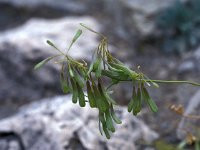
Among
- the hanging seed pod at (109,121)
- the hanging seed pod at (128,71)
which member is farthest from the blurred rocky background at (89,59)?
the hanging seed pod at (128,71)

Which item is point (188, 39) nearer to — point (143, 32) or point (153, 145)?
point (143, 32)

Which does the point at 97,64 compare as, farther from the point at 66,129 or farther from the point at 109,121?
the point at 66,129

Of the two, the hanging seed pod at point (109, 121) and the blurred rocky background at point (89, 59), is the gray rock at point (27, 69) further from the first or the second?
the hanging seed pod at point (109, 121)

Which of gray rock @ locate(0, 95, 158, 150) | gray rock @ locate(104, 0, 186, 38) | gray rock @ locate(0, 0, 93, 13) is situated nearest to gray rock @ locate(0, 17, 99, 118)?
gray rock @ locate(104, 0, 186, 38)

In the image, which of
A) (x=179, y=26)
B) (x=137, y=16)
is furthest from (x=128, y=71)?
(x=137, y=16)

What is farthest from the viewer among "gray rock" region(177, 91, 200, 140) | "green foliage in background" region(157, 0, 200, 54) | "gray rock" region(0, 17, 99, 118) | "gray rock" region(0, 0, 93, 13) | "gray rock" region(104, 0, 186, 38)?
"gray rock" region(0, 0, 93, 13)

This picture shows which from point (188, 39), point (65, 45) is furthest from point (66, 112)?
point (188, 39)

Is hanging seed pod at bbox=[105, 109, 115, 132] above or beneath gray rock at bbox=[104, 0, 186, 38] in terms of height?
beneath

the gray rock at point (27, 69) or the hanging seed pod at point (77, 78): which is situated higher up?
the hanging seed pod at point (77, 78)

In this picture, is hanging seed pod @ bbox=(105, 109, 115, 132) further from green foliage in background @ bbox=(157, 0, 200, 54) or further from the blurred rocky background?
green foliage in background @ bbox=(157, 0, 200, 54)
